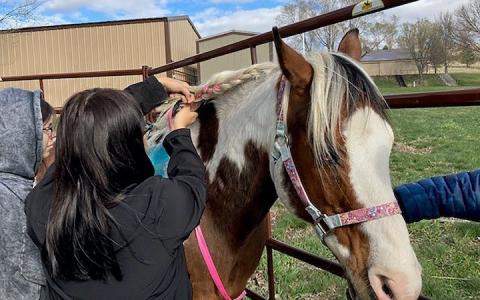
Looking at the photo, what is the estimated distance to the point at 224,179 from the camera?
1.94m

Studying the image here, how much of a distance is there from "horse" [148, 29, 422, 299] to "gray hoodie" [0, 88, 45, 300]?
671 mm

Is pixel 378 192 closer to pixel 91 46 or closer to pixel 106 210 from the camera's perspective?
pixel 106 210

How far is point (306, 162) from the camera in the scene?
1584mm

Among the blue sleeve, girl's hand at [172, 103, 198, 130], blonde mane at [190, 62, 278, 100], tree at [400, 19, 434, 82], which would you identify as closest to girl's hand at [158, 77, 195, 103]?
blonde mane at [190, 62, 278, 100]

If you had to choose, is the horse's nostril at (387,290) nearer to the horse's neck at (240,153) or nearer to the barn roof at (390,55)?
the horse's neck at (240,153)

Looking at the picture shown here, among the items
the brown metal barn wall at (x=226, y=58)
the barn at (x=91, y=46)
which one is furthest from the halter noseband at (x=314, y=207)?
the barn at (x=91, y=46)

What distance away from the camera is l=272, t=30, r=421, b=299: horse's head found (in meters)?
1.40

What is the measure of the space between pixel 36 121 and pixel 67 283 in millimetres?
560

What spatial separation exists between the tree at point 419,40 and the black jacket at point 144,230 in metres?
36.1

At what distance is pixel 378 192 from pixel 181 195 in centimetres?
60

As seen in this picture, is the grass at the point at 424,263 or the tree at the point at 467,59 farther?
the tree at the point at 467,59

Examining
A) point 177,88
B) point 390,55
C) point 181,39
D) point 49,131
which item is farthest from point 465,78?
point 49,131

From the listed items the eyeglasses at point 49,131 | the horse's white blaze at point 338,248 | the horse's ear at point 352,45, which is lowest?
the horse's white blaze at point 338,248

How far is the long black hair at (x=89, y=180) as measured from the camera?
130 centimetres
